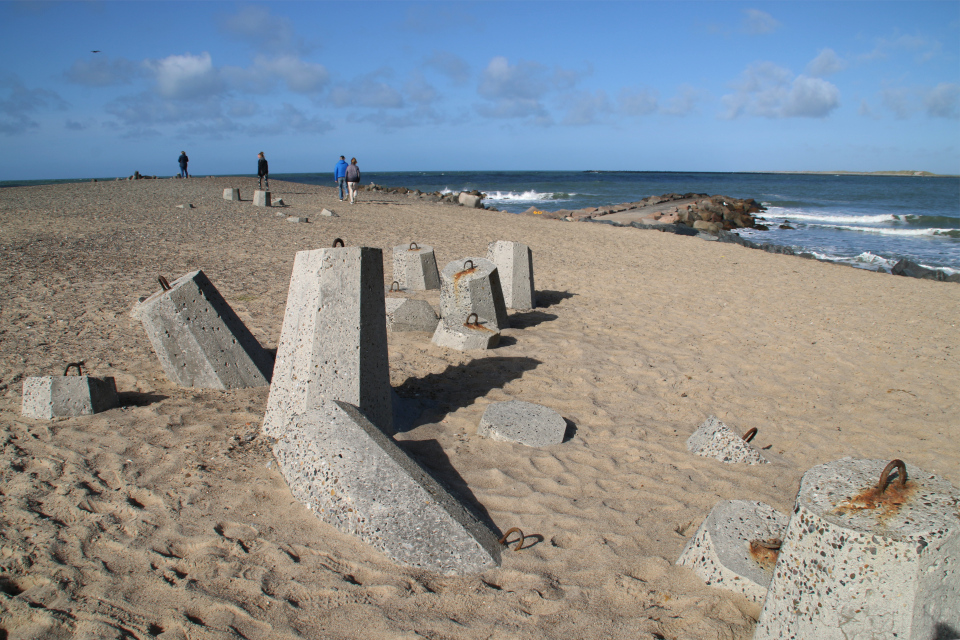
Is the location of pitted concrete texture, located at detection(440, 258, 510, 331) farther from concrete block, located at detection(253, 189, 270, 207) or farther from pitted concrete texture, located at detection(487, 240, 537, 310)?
concrete block, located at detection(253, 189, 270, 207)

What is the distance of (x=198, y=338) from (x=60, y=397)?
0.91m

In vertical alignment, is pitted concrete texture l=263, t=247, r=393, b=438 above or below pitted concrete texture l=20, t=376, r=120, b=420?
above

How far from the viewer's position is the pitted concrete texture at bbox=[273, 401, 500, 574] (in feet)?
8.87

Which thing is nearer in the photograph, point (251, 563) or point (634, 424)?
point (251, 563)

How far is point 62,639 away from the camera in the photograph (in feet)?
6.91

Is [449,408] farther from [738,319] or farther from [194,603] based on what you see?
[738,319]

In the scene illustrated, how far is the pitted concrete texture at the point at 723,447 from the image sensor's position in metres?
3.98

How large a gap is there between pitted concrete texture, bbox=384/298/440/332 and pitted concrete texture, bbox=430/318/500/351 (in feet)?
0.86

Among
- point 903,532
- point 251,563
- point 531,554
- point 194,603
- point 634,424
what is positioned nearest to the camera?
point 903,532

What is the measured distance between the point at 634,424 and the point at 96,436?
3.65 m

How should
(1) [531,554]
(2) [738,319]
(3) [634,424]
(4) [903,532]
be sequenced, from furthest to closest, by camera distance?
(2) [738,319]
(3) [634,424]
(1) [531,554]
(4) [903,532]

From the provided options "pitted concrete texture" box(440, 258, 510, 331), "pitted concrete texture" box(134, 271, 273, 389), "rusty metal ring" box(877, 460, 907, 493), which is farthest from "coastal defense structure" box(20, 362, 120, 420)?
"rusty metal ring" box(877, 460, 907, 493)

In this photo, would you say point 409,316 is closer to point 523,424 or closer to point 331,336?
point 523,424


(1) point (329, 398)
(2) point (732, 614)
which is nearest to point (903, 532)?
(2) point (732, 614)
